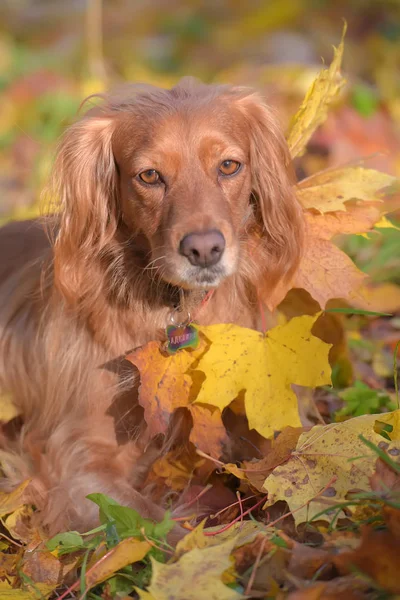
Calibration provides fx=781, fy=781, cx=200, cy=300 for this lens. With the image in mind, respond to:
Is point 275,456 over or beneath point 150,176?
beneath

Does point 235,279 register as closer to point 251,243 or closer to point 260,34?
point 251,243

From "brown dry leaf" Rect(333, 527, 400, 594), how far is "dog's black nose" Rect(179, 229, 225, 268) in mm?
1047

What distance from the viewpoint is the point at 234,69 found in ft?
28.8

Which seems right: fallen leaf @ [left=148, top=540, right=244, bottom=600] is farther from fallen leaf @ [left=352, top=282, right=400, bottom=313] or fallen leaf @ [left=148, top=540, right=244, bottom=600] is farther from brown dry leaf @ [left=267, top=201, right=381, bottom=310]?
fallen leaf @ [left=352, top=282, right=400, bottom=313]

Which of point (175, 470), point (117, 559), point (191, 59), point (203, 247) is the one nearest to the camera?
point (117, 559)

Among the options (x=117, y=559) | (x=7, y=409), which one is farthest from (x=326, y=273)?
(x=7, y=409)

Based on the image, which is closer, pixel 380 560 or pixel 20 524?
pixel 380 560

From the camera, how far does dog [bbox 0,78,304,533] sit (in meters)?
2.76

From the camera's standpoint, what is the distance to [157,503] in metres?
3.09

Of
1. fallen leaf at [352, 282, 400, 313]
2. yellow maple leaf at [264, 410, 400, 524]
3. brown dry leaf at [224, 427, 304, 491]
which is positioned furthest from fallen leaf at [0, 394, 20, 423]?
fallen leaf at [352, 282, 400, 313]

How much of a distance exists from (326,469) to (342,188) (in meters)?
1.16

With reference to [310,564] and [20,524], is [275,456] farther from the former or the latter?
[20,524]

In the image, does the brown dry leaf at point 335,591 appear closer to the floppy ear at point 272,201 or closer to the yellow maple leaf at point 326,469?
the yellow maple leaf at point 326,469

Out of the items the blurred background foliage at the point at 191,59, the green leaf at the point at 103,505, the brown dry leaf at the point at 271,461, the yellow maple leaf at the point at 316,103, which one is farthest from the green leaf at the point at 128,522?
the blurred background foliage at the point at 191,59
